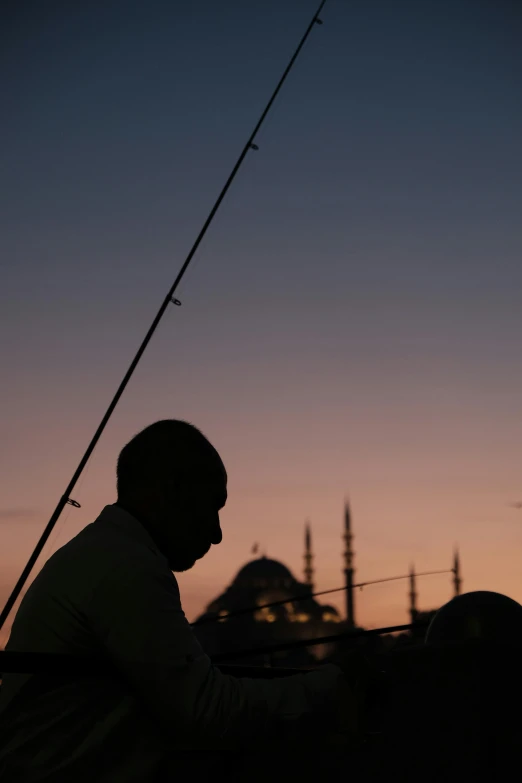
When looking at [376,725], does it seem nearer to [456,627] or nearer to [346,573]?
[456,627]

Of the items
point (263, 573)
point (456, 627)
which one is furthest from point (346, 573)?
point (456, 627)

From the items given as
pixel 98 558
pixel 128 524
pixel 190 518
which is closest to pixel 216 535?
pixel 190 518

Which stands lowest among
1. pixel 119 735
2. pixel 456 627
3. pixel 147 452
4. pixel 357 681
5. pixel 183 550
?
pixel 119 735

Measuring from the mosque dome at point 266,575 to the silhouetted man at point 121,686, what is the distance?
11385 centimetres

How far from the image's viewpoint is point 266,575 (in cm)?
11500

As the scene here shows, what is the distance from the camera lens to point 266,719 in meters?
2.09

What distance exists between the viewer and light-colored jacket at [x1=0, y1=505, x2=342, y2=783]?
6.52ft

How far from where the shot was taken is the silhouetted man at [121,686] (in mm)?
1988

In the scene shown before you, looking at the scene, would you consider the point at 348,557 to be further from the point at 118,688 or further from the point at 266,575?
the point at 118,688

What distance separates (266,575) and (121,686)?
376 ft

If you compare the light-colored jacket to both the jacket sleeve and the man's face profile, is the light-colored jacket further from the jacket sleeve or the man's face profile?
the man's face profile

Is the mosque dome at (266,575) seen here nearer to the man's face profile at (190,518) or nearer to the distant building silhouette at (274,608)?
the distant building silhouette at (274,608)

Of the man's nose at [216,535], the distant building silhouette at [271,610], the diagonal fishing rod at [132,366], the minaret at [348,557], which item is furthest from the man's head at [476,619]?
the distant building silhouette at [271,610]

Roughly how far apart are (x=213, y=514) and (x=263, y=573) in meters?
115
